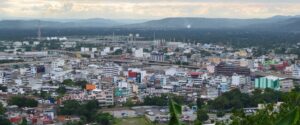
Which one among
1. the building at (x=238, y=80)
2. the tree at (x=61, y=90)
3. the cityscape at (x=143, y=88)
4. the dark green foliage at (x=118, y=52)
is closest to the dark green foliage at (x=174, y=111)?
the cityscape at (x=143, y=88)

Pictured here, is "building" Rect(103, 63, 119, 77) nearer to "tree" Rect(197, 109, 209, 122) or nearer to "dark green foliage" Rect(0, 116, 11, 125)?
"tree" Rect(197, 109, 209, 122)

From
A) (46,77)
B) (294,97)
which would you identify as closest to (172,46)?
(46,77)

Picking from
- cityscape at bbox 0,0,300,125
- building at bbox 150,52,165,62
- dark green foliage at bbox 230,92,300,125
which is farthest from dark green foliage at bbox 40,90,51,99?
building at bbox 150,52,165,62

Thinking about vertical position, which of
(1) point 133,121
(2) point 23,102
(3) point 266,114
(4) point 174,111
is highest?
(4) point 174,111

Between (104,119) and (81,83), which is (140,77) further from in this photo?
(104,119)

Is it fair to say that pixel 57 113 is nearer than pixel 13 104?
Yes

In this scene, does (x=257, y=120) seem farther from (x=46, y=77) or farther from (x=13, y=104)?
(x=46, y=77)

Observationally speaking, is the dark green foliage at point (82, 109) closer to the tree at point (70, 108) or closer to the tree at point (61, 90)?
the tree at point (70, 108)

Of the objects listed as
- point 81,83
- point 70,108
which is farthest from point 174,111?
point 81,83
